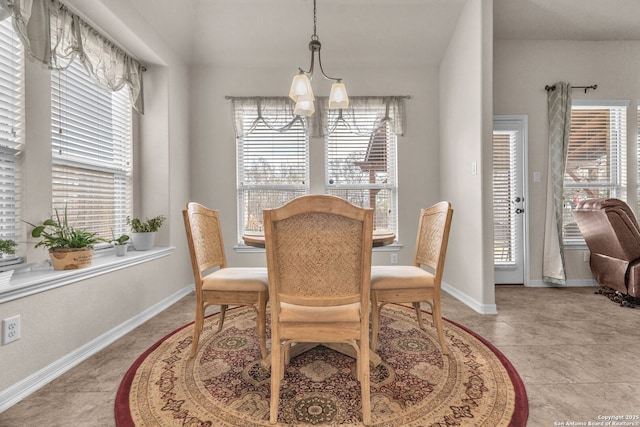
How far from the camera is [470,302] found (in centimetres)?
275

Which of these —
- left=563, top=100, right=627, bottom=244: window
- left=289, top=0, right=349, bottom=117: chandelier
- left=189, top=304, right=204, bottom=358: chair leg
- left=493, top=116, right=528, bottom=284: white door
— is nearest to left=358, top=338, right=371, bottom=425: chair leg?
left=189, top=304, right=204, bottom=358: chair leg

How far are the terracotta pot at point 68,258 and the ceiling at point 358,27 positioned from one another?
2205 millimetres

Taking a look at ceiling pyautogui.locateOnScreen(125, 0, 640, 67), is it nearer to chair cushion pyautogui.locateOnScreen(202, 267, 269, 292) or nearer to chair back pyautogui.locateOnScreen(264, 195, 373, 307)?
chair cushion pyautogui.locateOnScreen(202, 267, 269, 292)

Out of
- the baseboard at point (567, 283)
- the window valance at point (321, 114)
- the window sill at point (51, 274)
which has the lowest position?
the baseboard at point (567, 283)

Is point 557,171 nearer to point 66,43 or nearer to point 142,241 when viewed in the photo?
point 142,241

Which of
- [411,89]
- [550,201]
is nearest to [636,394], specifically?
[550,201]

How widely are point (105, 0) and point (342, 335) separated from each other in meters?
2.75

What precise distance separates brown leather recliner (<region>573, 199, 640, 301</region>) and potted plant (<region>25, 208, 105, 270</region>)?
443 cm

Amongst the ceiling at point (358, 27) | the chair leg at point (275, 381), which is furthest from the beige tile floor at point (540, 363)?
the ceiling at point (358, 27)

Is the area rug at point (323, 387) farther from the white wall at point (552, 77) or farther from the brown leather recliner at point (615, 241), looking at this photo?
the white wall at point (552, 77)

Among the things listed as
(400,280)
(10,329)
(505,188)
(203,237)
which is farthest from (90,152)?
(505,188)

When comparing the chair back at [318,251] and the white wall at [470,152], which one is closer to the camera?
the chair back at [318,251]

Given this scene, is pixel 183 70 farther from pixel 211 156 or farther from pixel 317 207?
pixel 317 207

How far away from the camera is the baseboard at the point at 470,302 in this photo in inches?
100
